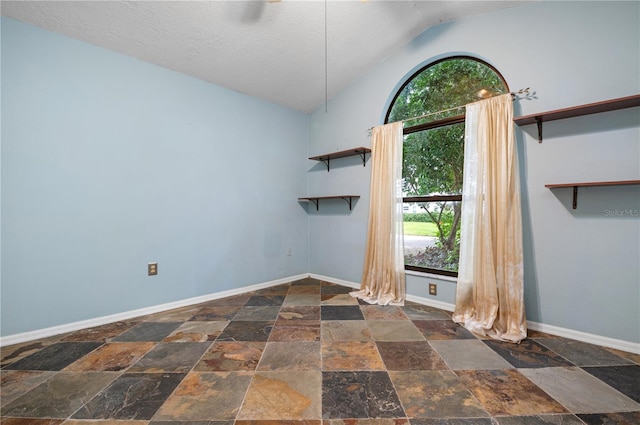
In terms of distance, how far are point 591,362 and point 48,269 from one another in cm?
406

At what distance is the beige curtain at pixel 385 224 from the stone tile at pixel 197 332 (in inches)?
61.4

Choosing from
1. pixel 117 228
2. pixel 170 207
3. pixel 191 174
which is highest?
pixel 191 174

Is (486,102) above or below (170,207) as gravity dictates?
above

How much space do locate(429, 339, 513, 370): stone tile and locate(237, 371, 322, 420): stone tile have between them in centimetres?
92

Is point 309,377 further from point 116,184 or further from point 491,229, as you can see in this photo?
point 116,184

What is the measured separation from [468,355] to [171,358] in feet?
6.75

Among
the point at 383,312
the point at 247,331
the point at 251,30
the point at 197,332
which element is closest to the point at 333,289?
the point at 383,312

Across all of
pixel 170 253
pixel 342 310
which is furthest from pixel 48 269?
pixel 342 310

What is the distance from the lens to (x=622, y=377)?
4.88ft

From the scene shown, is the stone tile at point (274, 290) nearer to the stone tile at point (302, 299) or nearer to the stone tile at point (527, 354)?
the stone tile at point (302, 299)

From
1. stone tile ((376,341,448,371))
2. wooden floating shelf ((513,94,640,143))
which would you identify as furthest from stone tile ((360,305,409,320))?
wooden floating shelf ((513,94,640,143))

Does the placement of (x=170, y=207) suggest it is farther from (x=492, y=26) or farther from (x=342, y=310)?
(x=492, y=26)

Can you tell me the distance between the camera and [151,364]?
164 centimetres

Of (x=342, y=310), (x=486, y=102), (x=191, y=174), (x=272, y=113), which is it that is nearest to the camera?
(x=486, y=102)
